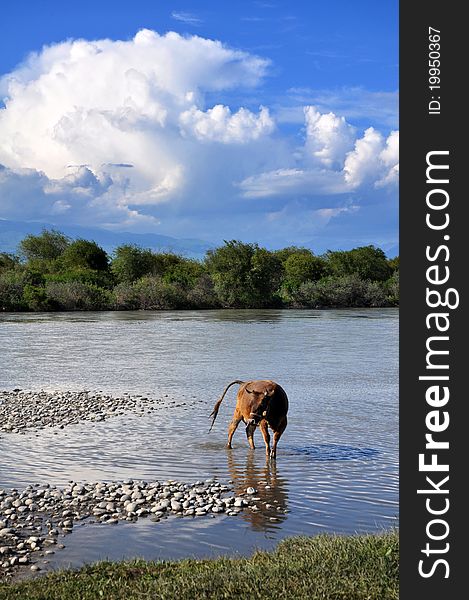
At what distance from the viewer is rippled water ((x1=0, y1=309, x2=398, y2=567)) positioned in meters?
8.83

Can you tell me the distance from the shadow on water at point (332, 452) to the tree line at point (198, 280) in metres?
57.3

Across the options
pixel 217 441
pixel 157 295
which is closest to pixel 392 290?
pixel 157 295

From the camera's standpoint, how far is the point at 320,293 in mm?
78625

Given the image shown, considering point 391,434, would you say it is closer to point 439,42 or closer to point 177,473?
point 177,473

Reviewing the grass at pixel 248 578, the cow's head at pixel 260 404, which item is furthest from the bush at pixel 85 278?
the grass at pixel 248 578

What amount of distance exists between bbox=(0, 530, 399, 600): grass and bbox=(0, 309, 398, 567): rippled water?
891mm

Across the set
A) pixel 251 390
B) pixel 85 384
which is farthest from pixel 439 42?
pixel 85 384

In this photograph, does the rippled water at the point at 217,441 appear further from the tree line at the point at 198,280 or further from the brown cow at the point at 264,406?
the tree line at the point at 198,280

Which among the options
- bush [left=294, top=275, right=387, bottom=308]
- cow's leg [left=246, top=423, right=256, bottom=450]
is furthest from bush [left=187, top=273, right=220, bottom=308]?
cow's leg [left=246, top=423, right=256, bottom=450]

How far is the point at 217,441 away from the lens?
1402 centimetres

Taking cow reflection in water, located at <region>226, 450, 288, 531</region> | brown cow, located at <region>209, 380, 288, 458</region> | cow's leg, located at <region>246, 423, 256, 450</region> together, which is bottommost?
cow reflection in water, located at <region>226, 450, 288, 531</region>

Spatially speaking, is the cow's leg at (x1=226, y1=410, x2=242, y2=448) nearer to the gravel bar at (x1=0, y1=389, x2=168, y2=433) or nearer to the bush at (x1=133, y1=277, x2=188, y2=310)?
the gravel bar at (x1=0, y1=389, x2=168, y2=433)

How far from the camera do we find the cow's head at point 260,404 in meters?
11.7

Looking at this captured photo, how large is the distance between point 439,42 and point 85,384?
1969 centimetres
